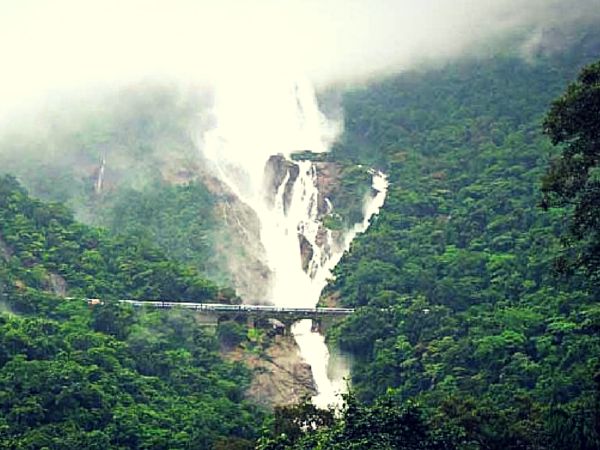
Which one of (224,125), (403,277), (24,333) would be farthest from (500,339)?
(224,125)

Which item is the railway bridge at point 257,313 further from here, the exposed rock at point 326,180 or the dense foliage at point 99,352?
the exposed rock at point 326,180

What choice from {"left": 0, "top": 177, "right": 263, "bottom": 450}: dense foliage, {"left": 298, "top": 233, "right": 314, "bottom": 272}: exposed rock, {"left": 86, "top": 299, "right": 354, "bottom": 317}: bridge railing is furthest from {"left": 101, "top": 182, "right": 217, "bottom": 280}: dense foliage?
{"left": 86, "top": 299, "right": 354, "bottom": 317}: bridge railing

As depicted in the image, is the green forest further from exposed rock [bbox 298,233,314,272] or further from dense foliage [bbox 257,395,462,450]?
exposed rock [bbox 298,233,314,272]

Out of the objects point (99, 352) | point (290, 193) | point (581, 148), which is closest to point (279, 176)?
point (290, 193)

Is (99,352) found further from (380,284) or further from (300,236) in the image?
Result: (300,236)

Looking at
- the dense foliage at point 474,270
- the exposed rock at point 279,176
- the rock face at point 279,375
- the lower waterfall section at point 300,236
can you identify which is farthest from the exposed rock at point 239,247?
the rock face at point 279,375

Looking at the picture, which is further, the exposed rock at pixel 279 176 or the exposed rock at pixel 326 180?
the exposed rock at pixel 279 176

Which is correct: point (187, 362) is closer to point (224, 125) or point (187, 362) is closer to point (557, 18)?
point (224, 125)
